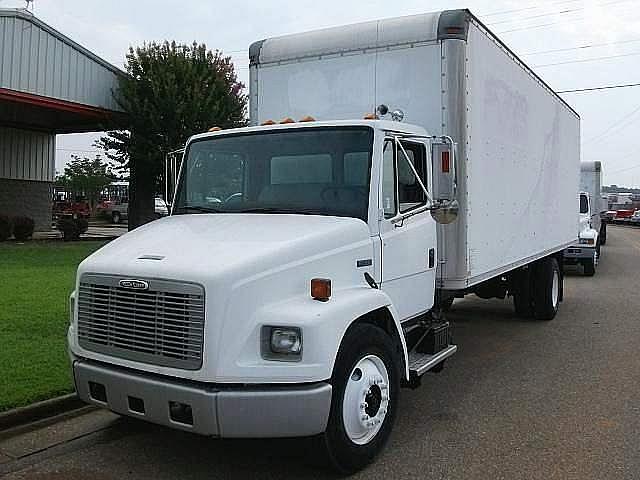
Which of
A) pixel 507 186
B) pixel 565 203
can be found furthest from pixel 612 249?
pixel 507 186

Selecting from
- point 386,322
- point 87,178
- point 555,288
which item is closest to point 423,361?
point 386,322

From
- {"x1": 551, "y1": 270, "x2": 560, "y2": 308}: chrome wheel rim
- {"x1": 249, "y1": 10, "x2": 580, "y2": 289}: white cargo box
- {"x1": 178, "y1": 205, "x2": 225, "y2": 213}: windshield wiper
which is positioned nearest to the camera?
{"x1": 178, "y1": 205, "x2": 225, "y2": 213}: windshield wiper

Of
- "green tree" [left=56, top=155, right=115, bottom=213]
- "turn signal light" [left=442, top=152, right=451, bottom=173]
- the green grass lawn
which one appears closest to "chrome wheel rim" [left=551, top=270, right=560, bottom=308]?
"turn signal light" [left=442, top=152, right=451, bottom=173]

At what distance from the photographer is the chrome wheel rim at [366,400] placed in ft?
14.4

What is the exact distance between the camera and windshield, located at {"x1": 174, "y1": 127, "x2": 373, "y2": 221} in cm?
501

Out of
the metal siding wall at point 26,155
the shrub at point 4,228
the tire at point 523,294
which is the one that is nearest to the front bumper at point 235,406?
the tire at point 523,294

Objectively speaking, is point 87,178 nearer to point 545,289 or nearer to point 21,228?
point 21,228

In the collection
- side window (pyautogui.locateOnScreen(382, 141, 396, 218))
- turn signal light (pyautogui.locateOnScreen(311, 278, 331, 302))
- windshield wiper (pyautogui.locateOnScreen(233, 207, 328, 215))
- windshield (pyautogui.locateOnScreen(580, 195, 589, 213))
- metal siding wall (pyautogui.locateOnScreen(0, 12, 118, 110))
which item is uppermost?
metal siding wall (pyautogui.locateOnScreen(0, 12, 118, 110))

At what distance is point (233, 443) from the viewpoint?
16.5ft

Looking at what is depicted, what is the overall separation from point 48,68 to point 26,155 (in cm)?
630

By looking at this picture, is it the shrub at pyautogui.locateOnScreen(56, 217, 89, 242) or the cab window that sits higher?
the cab window

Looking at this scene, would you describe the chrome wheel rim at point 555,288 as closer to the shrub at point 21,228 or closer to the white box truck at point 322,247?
the white box truck at point 322,247

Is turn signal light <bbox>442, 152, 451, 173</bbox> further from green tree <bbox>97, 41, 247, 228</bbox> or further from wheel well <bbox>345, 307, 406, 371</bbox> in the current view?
green tree <bbox>97, 41, 247, 228</bbox>

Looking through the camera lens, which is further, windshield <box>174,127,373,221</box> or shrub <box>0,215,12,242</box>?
shrub <box>0,215,12,242</box>
